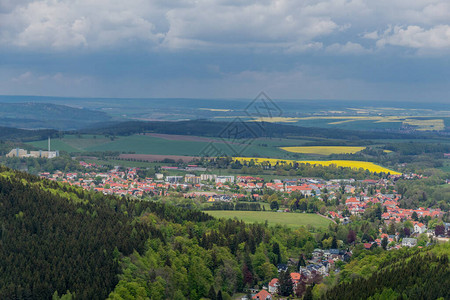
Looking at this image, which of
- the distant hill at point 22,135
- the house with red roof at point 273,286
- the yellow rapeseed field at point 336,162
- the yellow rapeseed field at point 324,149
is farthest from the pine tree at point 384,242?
the distant hill at point 22,135

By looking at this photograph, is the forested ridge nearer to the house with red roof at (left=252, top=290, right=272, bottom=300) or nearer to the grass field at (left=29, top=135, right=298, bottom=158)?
the house with red roof at (left=252, top=290, right=272, bottom=300)

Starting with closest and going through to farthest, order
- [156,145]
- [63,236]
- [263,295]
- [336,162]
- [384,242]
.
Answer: [263,295]
[63,236]
[384,242]
[336,162]
[156,145]

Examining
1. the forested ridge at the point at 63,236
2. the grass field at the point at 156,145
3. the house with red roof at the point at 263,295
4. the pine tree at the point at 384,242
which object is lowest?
the house with red roof at the point at 263,295

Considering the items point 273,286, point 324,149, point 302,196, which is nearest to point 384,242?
point 273,286

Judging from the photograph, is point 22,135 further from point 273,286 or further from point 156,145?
point 273,286

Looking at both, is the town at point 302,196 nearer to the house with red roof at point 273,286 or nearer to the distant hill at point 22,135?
the house with red roof at point 273,286

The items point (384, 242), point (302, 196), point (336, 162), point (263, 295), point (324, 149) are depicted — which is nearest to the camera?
point (263, 295)

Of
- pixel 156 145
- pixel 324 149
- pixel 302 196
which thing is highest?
pixel 324 149

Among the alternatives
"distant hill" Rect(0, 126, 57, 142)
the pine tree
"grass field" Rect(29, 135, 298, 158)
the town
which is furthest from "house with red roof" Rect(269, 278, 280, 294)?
"distant hill" Rect(0, 126, 57, 142)

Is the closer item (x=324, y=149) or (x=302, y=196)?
(x=302, y=196)
